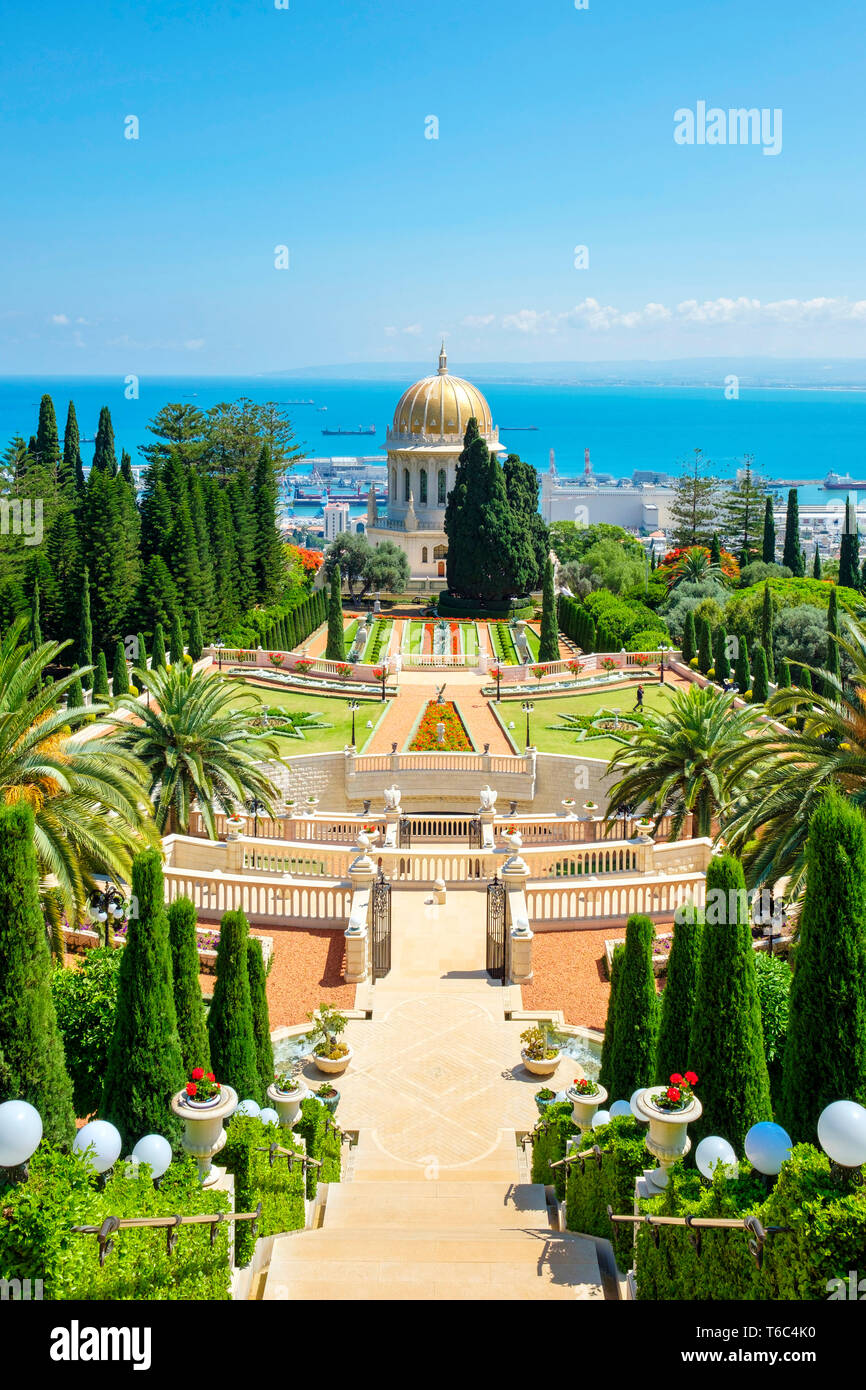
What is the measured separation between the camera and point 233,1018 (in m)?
12.7

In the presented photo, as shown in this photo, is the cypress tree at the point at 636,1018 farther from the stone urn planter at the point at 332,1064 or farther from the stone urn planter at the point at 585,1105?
the stone urn planter at the point at 332,1064

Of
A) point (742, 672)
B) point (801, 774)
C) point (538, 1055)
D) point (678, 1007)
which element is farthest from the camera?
point (742, 672)

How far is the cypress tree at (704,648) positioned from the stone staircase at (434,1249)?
3862 centimetres

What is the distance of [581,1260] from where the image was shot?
1069 centimetres

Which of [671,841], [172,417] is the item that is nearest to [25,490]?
[172,417]

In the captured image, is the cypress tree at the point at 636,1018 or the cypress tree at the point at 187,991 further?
the cypress tree at the point at 636,1018

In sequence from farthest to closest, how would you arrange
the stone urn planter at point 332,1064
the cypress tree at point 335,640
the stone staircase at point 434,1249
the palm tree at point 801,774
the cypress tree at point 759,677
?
the cypress tree at point 335,640, the cypress tree at point 759,677, the palm tree at point 801,774, the stone urn planter at point 332,1064, the stone staircase at point 434,1249

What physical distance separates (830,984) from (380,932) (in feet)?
39.0

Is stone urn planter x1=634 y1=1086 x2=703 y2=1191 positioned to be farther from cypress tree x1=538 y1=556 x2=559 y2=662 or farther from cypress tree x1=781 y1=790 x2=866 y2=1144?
cypress tree x1=538 y1=556 x2=559 y2=662

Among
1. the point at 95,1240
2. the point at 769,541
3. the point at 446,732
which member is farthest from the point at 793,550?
the point at 95,1240

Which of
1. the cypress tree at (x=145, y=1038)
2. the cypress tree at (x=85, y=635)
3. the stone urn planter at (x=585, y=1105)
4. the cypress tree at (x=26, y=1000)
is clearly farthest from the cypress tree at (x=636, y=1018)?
the cypress tree at (x=85, y=635)

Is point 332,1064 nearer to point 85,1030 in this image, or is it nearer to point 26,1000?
point 85,1030

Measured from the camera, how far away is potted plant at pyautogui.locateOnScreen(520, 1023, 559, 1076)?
1588 cm

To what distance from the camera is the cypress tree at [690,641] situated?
51.6 m
